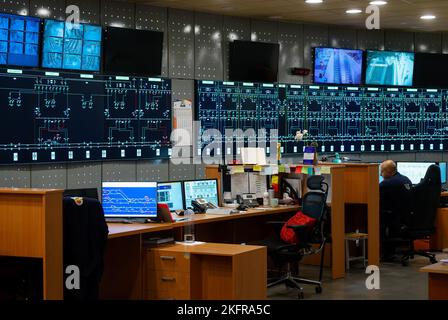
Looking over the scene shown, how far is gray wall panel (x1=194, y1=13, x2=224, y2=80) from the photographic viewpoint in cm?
1098

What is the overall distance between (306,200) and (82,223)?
9.92 feet

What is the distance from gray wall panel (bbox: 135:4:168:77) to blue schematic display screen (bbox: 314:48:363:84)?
2688 millimetres

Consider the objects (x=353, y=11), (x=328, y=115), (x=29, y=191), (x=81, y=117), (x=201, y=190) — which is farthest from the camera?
(x=328, y=115)

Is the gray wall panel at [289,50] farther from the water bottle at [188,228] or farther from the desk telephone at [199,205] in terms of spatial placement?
the water bottle at [188,228]

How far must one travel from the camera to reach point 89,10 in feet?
31.7

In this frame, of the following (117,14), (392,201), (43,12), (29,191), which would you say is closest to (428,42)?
(392,201)

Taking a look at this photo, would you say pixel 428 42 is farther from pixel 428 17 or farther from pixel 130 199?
pixel 130 199

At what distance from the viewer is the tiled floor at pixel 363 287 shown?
8.14 meters

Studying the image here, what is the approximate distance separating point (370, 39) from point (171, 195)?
5.87 m

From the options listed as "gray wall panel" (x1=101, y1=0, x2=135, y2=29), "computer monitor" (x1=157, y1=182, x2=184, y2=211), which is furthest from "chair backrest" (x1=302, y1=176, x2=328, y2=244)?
"gray wall panel" (x1=101, y1=0, x2=135, y2=29)

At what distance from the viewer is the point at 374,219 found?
959 cm

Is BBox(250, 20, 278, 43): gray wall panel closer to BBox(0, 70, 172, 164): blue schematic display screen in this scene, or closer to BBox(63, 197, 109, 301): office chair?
BBox(0, 70, 172, 164): blue schematic display screen

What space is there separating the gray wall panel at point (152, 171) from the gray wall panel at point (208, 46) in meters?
1.29
